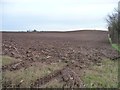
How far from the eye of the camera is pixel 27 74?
11656mm

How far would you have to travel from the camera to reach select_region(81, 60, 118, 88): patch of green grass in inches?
468

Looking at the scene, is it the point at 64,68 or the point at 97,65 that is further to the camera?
the point at 97,65

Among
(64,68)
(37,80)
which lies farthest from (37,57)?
(37,80)

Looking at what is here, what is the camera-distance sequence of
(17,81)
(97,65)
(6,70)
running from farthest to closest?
(97,65)
(6,70)
(17,81)

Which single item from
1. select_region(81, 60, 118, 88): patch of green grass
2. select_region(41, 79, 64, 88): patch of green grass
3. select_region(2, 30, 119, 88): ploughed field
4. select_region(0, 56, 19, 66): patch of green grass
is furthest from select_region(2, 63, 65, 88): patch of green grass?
select_region(81, 60, 118, 88): patch of green grass

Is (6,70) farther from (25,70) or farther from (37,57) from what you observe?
(37,57)

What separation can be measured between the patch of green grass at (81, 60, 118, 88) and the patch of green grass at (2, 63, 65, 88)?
1395mm

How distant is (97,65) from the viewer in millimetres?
15656

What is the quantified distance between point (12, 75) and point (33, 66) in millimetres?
1634

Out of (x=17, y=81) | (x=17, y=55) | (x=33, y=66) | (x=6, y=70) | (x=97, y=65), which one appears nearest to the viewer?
(x=17, y=81)

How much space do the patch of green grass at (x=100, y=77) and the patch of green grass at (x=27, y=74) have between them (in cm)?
139

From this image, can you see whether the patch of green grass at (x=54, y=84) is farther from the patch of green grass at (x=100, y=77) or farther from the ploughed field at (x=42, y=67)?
the patch of green grass at (x=100, y=77)

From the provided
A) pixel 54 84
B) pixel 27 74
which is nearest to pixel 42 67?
pixel 27 74

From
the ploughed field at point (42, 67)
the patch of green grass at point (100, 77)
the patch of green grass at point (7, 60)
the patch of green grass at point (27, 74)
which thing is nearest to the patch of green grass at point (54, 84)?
the ploughed field at point (42, 67)
